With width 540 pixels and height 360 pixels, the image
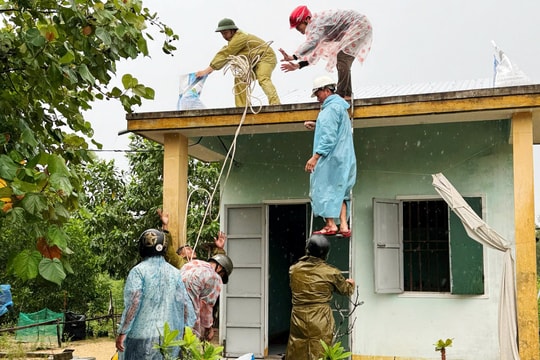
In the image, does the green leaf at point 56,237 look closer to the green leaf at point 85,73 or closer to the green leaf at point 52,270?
the green leaf at point 52,270

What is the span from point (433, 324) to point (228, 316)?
2.73 m

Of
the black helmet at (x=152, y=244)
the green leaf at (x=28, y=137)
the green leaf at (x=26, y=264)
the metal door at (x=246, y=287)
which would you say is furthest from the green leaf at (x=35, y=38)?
the metal door at (x=246, y=287)

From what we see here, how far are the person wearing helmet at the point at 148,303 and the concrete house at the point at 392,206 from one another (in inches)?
107

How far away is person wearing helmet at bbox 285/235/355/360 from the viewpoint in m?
5.54

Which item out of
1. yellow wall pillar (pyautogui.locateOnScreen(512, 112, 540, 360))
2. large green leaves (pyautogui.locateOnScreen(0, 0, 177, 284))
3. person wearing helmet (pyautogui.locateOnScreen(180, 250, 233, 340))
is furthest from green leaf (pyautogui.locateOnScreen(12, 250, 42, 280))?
yellow wall pillar (pyautogui.locateOnScreen(512, 112, 540, 360))

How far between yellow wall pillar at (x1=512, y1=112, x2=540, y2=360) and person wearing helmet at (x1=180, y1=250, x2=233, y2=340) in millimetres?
2998

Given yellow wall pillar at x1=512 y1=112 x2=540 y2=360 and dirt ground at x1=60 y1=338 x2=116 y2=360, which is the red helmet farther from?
dirt ground at x1=60 y1=338 x2=116 y2=360

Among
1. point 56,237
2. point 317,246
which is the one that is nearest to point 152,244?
point 317,246

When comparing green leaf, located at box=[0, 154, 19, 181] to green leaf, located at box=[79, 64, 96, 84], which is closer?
green leaf, located at box=[0, 154, 19, 181]

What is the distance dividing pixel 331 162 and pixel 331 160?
19 mm

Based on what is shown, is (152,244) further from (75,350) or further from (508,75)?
(75,350)

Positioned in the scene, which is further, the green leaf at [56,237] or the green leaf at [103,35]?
the green leaf at [103,35]

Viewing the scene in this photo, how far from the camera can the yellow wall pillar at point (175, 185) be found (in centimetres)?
738

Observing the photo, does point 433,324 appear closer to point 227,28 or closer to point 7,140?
point 227,28
